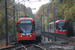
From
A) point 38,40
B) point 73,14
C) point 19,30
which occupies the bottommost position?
point 38,40

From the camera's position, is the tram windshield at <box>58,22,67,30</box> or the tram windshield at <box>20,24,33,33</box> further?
the tram windshield at <box>58,22,67,30</box>

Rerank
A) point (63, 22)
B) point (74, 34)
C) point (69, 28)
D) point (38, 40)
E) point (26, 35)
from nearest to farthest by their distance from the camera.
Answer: point (26, 35) < point (38, 40) < point (63, 22) < point (69, 28) < point (74, 34)

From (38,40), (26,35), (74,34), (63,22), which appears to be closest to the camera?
(26,35)

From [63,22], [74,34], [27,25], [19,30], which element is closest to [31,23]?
[27,25]

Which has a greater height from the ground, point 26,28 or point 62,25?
point 62,25

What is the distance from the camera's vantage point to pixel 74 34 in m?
36.7

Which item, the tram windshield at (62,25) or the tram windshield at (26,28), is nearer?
the tram windshield at (26,28)

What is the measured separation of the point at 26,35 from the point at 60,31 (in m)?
15.2

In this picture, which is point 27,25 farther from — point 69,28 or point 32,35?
point 69,28

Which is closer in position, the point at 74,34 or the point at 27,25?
the point at 27,25

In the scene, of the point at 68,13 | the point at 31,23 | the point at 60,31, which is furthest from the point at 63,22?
the point at 31,23

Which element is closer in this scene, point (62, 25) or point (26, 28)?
point (26, 28)

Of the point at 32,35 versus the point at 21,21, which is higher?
the point at 21,21

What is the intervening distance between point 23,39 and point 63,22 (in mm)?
14326
